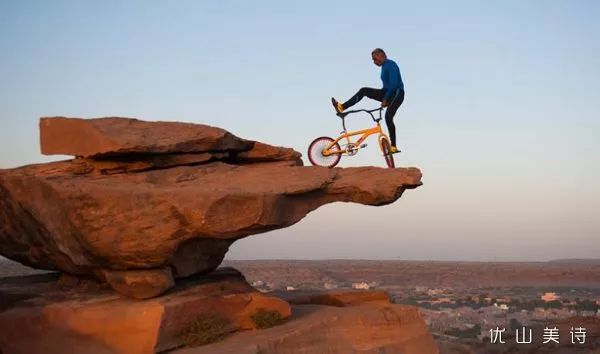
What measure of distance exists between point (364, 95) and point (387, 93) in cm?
68

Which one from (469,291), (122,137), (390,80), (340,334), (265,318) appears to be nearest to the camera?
(122,137)

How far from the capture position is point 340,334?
50.8 feet

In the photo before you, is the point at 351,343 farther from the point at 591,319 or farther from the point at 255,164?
the point at 591,319

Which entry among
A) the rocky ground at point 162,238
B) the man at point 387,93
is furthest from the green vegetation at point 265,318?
the man at point 387,93

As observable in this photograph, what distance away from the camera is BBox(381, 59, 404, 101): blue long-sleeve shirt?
1592 centimetres

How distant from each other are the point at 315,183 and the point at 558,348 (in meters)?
16.7

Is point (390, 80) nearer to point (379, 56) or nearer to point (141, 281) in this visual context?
point (379, 56)

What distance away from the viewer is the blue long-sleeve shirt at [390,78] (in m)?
15.9

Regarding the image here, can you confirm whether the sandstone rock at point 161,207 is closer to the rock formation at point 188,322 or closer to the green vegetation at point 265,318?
the rock formation at point 188,322

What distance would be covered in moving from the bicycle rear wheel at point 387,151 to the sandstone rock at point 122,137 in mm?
3821

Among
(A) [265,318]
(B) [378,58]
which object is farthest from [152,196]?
(B) [378,58]

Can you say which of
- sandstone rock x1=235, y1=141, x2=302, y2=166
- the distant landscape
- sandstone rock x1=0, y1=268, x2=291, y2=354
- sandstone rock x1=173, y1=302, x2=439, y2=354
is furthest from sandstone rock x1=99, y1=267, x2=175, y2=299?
the distant landscape

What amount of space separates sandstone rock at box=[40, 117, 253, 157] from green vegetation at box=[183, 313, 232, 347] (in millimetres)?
3956

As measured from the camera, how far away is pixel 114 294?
48.5 feet
